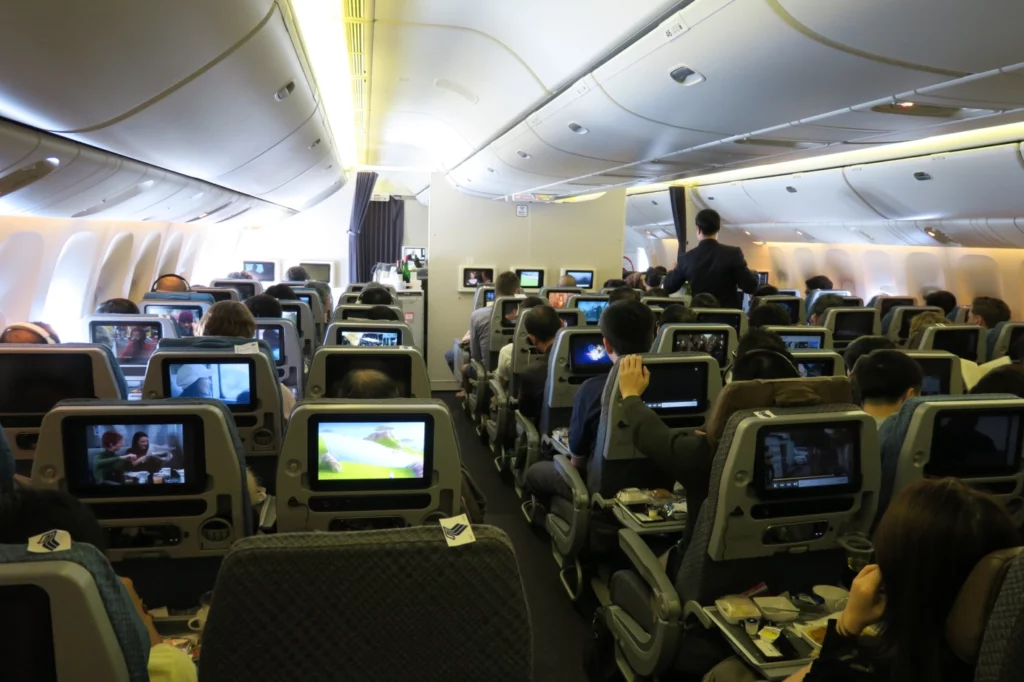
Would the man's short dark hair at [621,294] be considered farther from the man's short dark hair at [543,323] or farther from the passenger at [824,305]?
the passenger at [824,305]

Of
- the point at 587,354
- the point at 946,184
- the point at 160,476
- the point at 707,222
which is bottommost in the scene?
the point at 160,476

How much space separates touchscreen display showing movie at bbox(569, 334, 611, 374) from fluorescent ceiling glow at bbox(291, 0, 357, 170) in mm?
2698

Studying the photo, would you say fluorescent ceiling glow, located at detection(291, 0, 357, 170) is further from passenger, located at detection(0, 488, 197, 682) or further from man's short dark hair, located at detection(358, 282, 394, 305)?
passenger, located at detection(0, 488, 197, 682)

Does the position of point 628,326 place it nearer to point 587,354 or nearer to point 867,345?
point 587,354

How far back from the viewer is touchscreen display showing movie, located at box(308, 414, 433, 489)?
2.51 m

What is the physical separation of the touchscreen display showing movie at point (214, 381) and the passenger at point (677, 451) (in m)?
1.92

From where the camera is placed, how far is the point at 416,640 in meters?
1.33

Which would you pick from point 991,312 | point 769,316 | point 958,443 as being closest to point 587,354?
Result: point 769,316

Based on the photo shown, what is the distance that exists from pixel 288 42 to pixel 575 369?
280cm

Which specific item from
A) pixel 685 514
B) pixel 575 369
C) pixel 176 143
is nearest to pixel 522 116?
pixel 575 369

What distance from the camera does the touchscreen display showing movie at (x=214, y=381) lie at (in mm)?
3457

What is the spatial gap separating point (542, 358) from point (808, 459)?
11.1ft

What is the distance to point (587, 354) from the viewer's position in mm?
5152

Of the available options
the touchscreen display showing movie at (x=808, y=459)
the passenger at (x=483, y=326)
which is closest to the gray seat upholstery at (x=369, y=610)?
the touchscreen display showing movie at (x=808, y=459)
